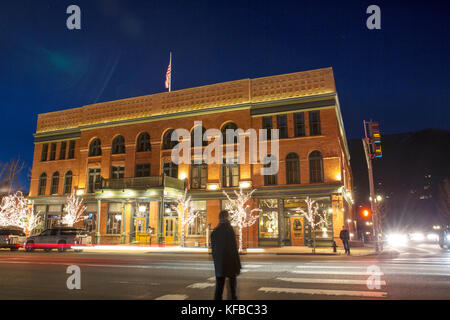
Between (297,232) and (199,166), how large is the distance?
33.6 feet

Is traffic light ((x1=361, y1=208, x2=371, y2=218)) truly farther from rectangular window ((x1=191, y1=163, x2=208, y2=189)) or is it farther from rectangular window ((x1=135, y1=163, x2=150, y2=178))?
rectangular window ((x1=135, y1=163, x2=150, y2=178))

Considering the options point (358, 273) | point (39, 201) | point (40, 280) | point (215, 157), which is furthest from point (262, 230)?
point (39, 201)

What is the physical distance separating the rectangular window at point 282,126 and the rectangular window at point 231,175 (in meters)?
4.51

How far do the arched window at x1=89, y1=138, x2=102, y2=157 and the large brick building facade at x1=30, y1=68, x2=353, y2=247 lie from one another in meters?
0.10

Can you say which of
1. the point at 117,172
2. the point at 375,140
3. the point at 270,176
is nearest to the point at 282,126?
the point at 270,176

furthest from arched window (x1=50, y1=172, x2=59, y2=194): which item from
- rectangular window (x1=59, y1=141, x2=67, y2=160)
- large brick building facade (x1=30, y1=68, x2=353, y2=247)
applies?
rectangular window (x1=59, y1=141, x2=67, y2=160)

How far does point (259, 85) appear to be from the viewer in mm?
29438

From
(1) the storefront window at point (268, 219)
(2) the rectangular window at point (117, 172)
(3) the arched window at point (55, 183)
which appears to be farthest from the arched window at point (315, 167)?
(3) the arched window at point (55, 183)

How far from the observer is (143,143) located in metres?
33.2

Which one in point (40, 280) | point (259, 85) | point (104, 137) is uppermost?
point (259, 85)

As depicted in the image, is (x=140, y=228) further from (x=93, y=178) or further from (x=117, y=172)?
(x=93, y=178)

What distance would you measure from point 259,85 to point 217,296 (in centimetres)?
2557

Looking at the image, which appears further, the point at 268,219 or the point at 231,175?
the point at 231,175
